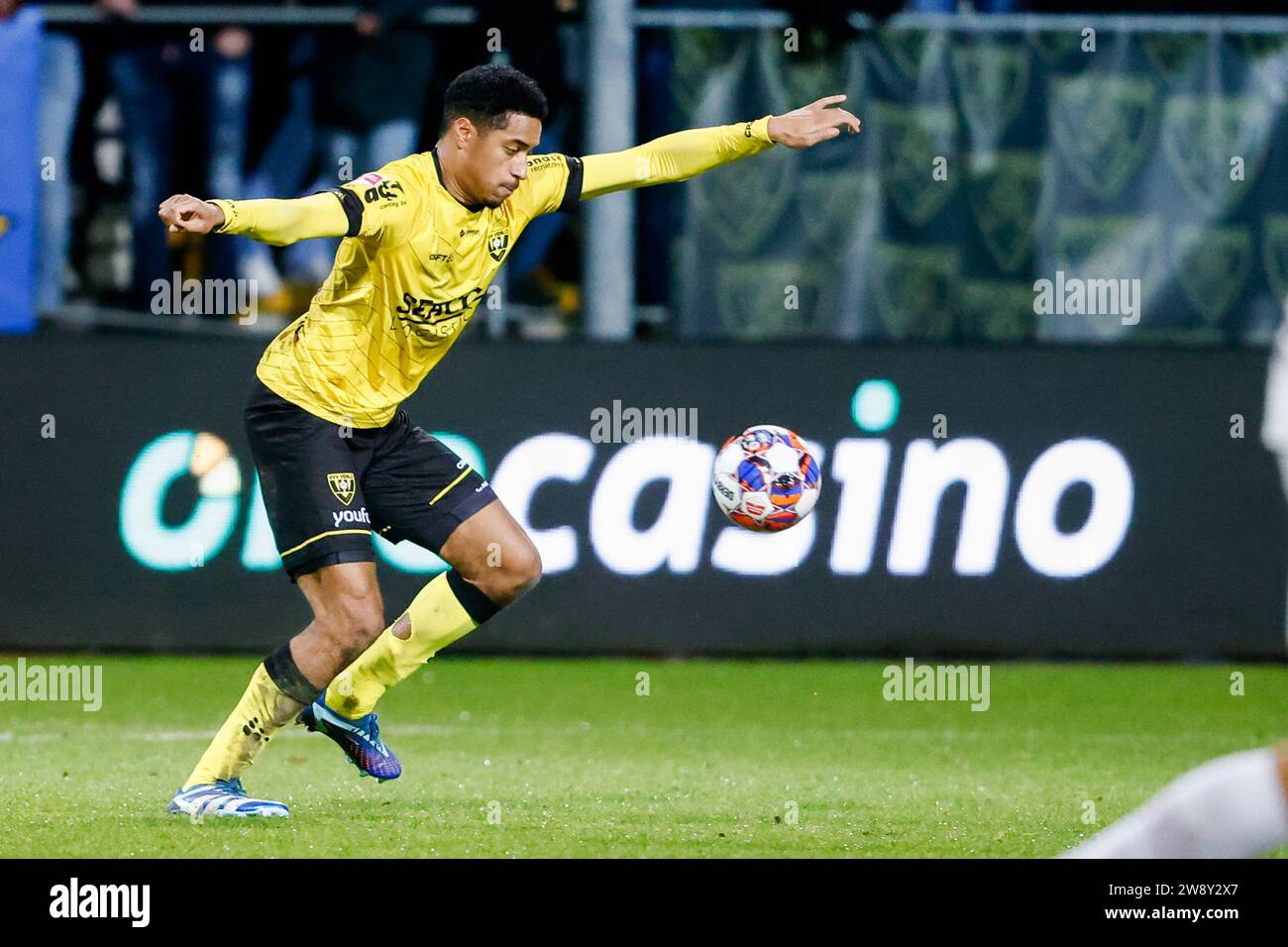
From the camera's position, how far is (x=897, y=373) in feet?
36.5

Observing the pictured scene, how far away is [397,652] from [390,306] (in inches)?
43.2

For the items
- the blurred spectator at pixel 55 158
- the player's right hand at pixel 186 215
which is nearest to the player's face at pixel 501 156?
the player's right hand at pixel 186 215

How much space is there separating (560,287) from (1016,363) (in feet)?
8.24

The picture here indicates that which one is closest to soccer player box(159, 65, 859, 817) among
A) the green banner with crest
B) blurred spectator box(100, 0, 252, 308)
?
the green banner with crest

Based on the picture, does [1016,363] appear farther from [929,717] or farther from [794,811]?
[794,811]

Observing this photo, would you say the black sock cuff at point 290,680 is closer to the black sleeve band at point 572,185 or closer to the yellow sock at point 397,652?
the yellow sock at point 397,652

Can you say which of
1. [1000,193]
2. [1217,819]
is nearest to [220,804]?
[1217,819]

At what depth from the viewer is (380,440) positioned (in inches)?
274

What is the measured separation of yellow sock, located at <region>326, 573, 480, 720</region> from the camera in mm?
6957

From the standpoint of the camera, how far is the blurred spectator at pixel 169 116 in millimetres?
11969

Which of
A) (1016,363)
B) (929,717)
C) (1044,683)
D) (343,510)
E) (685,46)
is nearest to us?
(343,510)

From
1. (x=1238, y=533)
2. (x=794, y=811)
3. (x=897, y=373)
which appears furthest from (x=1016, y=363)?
(x=794, y=811)

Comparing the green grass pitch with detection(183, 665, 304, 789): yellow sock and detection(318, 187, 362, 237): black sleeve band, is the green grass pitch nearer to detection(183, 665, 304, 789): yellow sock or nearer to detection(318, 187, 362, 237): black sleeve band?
detection(183, 665, 304, 789): yellow sock

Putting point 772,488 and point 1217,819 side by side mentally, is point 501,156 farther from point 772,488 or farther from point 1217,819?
point 1217,819
